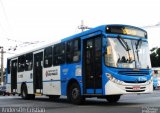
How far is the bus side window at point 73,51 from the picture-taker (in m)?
17.2

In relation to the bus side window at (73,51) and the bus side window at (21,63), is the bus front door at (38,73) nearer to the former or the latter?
the bus side window at (21,63)

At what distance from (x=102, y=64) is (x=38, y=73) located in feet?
23.7

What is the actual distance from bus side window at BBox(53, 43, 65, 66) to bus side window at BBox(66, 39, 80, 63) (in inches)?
23.3

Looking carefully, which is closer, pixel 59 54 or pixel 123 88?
pixel 123 88

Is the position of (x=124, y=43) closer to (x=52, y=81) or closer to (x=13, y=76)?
(x=52, y=81)

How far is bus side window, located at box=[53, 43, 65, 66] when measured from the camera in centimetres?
1872

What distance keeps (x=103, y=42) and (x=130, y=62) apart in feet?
4.64

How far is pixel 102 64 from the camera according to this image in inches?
611

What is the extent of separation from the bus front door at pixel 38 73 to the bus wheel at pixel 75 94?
4.02 m

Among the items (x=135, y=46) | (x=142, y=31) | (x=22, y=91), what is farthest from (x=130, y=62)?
(x=22, y=91)

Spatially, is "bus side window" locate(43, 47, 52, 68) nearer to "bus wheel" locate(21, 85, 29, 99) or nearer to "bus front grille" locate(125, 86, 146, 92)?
"bus wheel" locate(21, 85, 29, 99)

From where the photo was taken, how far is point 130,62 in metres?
15.8

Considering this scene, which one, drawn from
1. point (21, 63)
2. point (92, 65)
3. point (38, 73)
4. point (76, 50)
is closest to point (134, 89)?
point (92, 65)

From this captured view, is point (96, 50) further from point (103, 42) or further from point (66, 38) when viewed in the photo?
point (66, 38)
